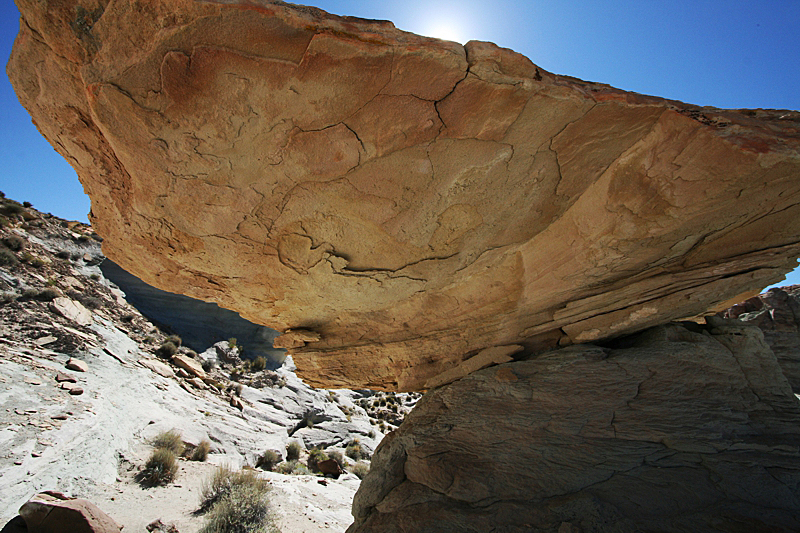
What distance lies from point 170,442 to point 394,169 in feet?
30.5

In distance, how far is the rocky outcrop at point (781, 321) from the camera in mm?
4105

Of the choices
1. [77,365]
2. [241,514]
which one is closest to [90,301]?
[77,365]

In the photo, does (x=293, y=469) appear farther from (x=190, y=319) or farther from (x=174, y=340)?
(x=190, y=319)

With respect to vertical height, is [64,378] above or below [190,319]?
Answer: below

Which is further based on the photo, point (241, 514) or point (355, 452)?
point (355, 452)

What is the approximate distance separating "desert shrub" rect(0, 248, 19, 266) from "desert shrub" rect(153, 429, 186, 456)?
9.13 meters

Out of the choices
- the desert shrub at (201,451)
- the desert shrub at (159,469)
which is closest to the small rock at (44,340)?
the desert shrub at (201,451)

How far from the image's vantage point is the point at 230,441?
397 inches

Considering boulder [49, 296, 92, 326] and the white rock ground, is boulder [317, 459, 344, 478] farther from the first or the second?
boulder [49, 296, 92, 326]

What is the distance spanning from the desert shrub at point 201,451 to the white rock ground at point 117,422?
238 mm

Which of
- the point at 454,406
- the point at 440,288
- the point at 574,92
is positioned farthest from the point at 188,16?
the point at 454,406

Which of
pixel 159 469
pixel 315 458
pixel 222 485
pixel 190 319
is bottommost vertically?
pixel 222 485

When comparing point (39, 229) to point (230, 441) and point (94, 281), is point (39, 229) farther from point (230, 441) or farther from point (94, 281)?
point (230, 441)

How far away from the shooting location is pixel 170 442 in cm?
812
